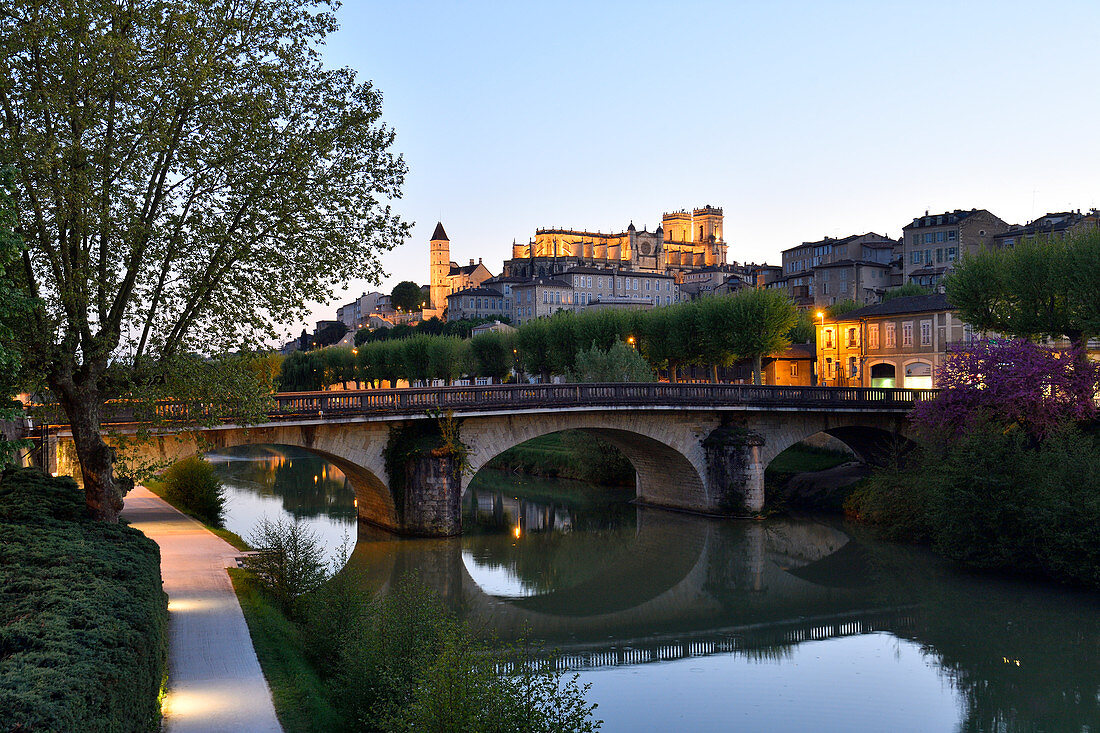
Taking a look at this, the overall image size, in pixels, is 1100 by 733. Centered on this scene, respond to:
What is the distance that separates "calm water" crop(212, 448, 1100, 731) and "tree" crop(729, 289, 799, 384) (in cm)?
1695

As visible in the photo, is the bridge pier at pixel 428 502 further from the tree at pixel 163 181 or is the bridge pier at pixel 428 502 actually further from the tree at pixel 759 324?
the tree at pixel 759 324

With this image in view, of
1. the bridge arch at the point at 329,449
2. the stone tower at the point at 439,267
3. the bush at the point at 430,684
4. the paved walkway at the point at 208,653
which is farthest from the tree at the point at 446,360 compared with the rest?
the stone tower at the point at 439,267

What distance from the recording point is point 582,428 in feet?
119

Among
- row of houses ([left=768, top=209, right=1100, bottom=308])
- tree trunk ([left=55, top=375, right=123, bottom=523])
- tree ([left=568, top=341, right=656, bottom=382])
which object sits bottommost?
tree trunk ([left=55, top=375, right=123, bottom=523])

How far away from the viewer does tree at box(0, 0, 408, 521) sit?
1333 cm

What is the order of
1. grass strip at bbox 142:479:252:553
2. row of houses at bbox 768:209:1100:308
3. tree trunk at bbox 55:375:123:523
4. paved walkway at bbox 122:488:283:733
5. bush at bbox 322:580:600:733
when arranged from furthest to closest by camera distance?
row of houses at bbox 768:209:1100:308
grass strip at bbox 142:479:252:553
tree trunk at bbox 55:375:123:523
paved walkway at bbox 122:488:283:733
bush at bbox 322:580:600:733

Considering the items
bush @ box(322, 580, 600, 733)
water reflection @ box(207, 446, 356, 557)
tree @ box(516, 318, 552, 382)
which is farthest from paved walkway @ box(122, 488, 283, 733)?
tree @ box(516, 318, 552, 382)

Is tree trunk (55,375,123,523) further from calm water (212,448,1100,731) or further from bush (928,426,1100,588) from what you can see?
bush (928,426,1100,588)

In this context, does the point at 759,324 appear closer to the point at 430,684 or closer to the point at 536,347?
the point at 536,347

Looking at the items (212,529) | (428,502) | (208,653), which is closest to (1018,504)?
(428,502)

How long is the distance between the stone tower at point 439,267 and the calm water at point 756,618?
146 meters

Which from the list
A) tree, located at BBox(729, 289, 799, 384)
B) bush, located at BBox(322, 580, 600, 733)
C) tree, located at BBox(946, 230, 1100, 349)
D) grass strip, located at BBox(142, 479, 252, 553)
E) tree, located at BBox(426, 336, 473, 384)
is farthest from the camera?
tree, located at BBox(426, 336, 473, 384)

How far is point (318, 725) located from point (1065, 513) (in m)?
20.7

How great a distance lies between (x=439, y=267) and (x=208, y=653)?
176 m
